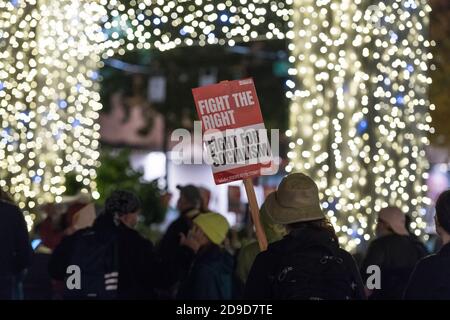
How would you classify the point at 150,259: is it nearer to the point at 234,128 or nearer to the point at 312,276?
the point at 234,128

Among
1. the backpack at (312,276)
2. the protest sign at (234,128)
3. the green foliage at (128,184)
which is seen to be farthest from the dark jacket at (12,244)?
the green foliage at (128,184)

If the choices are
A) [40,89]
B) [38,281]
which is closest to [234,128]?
[38,281]

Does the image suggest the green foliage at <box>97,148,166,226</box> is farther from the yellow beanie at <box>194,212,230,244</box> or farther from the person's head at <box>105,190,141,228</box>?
the yellow beanie at <box>194,212,230,244</box>

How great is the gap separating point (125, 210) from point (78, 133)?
384cm

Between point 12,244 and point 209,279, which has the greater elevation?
point 12,244

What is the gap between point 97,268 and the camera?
9.36 m

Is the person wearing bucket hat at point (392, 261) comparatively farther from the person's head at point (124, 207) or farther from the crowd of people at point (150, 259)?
the person's head at point (124, 207)

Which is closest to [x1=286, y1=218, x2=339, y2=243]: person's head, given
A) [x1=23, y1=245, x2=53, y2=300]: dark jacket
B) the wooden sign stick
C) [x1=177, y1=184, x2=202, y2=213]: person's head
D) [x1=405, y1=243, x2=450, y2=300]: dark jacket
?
[x1=405, y1=243, x2=450, y2=300]: dark jacket

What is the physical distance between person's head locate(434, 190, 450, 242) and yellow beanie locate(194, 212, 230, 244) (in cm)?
257

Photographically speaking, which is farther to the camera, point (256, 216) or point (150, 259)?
point (150, 259)

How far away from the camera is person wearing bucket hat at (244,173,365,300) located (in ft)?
20.4

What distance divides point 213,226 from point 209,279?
60 centimetres

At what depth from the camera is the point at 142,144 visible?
138 feet
